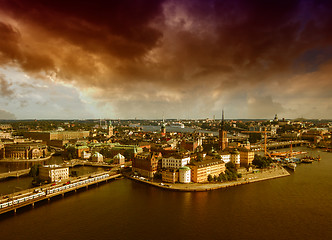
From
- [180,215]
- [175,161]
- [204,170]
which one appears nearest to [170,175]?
[175,161]

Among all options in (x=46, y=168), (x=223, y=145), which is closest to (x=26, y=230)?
(x=46, y=168)

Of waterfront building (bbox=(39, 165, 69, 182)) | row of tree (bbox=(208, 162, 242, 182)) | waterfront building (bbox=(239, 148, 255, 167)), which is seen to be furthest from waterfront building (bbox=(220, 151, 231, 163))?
waterfront building (bbox=(39, 165, 69, 182))

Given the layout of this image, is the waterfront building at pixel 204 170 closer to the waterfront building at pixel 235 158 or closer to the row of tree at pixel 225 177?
the row of tree at pixel 225 177

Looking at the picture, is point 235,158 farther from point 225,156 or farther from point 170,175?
point 170,175

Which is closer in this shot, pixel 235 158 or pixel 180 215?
pixel 180 215

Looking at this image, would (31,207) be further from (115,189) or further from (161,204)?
(161,204)

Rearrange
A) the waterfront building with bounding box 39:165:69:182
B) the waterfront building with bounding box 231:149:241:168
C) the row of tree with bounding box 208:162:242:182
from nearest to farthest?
the row of tree with bounding box 208:162:242:182 < the waterfront building with bounding box 39:165:69:182 < the waterfront building with bounding box 231:149:241:168

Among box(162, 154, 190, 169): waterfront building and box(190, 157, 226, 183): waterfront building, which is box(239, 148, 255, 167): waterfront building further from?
box(162, 154, 190, 169): waterfront building
